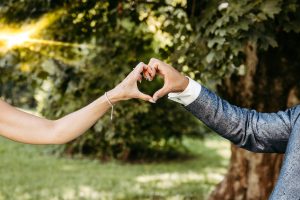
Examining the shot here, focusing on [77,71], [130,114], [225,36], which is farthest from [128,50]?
[130,114]

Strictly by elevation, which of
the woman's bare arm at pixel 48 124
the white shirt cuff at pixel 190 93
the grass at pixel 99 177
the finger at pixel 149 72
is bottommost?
the grass at pixel 99 177

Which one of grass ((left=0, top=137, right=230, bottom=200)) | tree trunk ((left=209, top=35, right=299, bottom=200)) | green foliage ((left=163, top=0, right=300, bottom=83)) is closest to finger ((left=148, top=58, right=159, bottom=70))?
green foliage ((left=163, top=0, right=300, bottom=83))

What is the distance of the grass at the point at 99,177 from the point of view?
421 inches

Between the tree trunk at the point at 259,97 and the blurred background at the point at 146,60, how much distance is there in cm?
1

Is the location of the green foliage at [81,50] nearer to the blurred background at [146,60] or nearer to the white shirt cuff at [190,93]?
the blurred background at [146,60]

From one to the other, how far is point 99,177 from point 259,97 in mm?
6413

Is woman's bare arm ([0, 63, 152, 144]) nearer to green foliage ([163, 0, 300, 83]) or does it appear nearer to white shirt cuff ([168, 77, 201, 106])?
white shirt cuff ([168, 77, 201, 106])

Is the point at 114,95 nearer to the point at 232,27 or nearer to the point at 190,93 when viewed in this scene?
the point at 190,93

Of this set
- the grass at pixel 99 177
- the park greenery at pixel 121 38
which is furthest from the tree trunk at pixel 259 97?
the grass at pixel 99 177

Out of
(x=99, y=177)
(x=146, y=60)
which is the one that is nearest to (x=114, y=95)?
(x=146, y=60)

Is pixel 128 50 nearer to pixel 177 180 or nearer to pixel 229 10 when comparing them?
pixel 229 10

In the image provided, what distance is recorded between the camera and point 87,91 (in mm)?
7406

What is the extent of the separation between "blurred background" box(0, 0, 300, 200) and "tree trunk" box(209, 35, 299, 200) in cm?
1

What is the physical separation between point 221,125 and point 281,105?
531 cm
